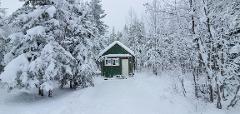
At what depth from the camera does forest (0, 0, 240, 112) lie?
15.9 m

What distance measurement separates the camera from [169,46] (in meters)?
21.5

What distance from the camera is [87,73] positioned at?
25594mm

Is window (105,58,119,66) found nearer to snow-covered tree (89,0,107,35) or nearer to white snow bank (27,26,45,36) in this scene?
snow-covered tree (89,0,107,35)

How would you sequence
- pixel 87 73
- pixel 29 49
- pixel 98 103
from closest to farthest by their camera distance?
pixel 98 103 < pixel 29 49 < pixel 87 73

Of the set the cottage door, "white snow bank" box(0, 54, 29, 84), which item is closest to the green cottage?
the cottage door

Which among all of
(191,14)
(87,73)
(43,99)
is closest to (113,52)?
(87,73)

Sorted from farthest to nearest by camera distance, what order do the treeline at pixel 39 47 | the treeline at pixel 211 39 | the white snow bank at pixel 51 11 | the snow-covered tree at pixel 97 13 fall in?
the snow-covered tree at pixel 97 13
the white snow bank at pixel 51 11
the treeline at pixel 39 47
the treeline at pixel 211 39

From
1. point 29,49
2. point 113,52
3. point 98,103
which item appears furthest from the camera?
point 113,52

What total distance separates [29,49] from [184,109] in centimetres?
1156

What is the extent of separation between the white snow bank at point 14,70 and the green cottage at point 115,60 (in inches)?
854

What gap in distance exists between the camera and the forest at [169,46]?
1595 cm

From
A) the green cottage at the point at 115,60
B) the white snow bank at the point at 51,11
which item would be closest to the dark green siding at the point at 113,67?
the green cottage at the point at 115,60

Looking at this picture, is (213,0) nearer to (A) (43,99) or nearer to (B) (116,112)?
(B) (116,112)

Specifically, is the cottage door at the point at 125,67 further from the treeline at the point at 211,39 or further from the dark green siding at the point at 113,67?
the treeline at the point at 211,39
